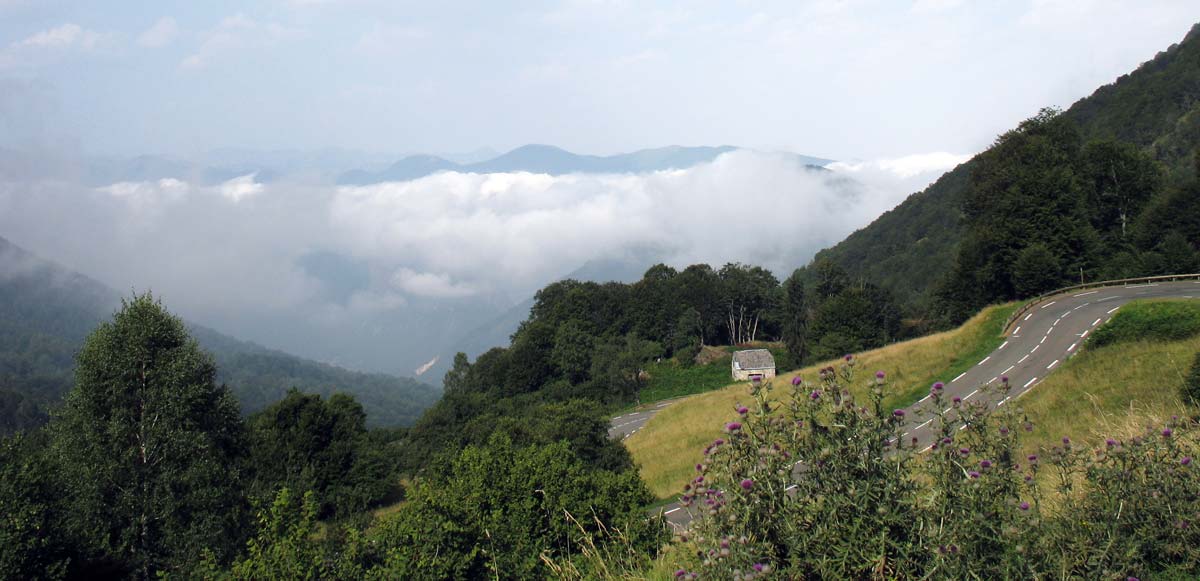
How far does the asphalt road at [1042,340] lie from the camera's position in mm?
→ 21281

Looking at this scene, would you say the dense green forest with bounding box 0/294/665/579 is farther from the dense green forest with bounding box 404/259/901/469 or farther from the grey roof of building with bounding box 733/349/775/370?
the grey roof of building with bounding box 733/349/775/370

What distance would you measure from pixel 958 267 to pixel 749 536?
49.6m

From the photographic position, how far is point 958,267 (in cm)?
4744

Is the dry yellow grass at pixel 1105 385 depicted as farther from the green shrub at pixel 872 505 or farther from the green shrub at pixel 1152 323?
the green shrub at pixel 872 505

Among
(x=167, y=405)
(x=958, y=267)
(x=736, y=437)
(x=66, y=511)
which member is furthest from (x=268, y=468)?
(x=958, y=267)

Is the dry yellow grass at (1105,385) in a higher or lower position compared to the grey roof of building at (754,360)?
higher

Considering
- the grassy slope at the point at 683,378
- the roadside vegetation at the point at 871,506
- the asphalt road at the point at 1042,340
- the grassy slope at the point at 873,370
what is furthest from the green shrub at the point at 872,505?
the grassy slope at the point at 683,378

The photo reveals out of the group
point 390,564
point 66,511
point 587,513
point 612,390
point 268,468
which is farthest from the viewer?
point 612,390

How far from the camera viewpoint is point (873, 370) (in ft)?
95.0

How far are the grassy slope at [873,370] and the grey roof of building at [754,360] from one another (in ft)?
88.3

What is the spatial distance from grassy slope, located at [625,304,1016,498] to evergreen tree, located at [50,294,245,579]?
1315 cm

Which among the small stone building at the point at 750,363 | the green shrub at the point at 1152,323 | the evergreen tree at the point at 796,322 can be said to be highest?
the green shrub at the point at 1152,323

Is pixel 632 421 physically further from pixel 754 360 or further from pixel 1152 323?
pixel 1152 323

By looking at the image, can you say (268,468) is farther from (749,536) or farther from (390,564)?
(749,536)
